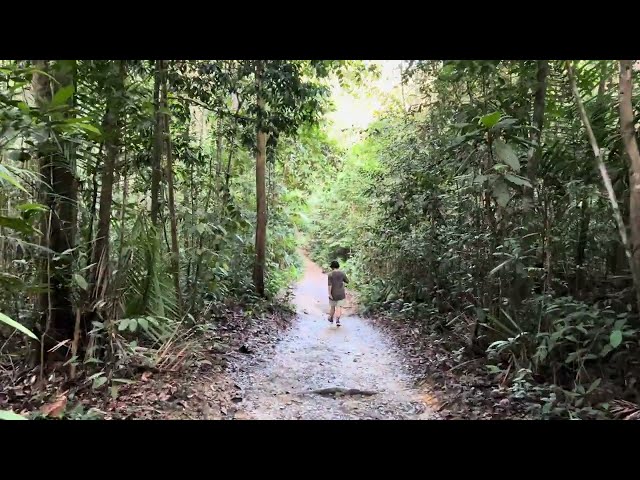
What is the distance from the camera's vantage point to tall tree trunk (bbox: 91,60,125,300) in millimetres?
3480

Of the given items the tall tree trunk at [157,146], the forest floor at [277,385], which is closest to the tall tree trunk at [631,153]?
the forest floor at [277,385]

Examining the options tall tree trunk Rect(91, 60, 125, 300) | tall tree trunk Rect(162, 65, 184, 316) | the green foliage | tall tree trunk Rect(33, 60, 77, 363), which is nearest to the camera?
the green foliage

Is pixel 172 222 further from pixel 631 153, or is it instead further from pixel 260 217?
pixel 631 153

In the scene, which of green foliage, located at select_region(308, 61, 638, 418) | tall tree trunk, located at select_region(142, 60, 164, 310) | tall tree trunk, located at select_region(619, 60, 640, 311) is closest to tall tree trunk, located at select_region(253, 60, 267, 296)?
green foliage, located at select_region(308, 61, 638, 418)

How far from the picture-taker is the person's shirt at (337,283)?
25.5ft

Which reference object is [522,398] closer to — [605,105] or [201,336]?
[605,105]

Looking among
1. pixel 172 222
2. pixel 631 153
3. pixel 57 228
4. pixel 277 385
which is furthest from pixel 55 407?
pixel 631 153

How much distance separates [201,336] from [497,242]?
3.05 meters

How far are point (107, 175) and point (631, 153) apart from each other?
11.2ft

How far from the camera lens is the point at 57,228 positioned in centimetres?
342

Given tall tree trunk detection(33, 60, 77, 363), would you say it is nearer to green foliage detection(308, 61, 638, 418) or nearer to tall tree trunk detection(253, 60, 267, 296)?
green foliage detection(308, 61, 638, 418)

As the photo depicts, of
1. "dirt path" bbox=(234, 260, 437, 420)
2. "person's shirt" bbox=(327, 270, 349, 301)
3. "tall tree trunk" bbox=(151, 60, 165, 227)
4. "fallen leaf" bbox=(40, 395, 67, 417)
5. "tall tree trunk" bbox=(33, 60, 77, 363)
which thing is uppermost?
"tall tree trunk" bbox=(151, 60, 165, 227)

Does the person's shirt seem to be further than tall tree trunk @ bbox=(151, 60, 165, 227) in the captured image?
Yes

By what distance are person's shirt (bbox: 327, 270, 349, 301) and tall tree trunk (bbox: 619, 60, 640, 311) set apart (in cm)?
536
